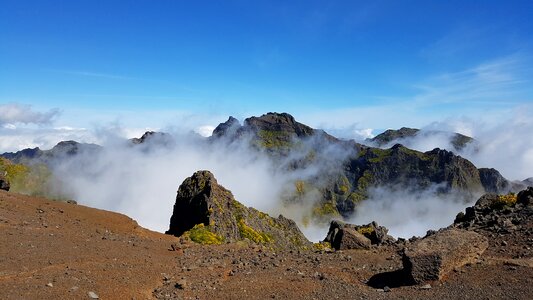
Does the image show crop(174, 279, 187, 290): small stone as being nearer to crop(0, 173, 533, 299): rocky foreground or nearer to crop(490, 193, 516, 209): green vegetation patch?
crop(0, 173, 533, 299): rocky foreground

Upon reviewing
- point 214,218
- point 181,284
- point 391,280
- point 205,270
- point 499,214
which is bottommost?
point 181,284

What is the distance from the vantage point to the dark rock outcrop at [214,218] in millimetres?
Result: 42469

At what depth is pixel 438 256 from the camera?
20609 mm

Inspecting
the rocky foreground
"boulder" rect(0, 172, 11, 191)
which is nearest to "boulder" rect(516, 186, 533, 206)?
the rocky foreground

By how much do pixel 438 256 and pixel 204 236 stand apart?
75.0ft

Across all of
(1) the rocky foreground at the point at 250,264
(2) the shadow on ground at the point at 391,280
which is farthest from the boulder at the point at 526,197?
(2) the shadow on ground at the point at 391,280

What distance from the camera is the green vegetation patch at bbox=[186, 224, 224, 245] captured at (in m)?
37.4

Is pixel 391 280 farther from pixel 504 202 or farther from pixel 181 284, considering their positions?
pixel 504 202

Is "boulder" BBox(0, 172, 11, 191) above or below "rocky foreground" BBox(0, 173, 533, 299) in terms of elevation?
above

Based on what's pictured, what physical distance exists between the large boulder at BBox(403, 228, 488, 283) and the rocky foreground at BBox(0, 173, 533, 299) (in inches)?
1.9

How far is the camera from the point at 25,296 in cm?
1800

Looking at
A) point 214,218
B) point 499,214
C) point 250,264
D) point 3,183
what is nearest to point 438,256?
point 250,264

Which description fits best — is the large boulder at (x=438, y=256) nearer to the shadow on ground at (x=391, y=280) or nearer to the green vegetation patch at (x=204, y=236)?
the shadow on ground at (x=391, y=280)

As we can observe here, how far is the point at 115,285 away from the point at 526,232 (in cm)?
2461
